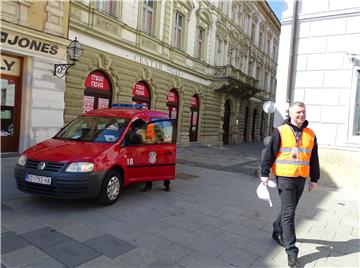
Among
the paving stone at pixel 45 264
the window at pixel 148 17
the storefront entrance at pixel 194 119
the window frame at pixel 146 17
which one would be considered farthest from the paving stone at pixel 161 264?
the storefront entrance at pixel 194 119

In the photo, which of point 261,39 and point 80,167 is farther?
point 261,39

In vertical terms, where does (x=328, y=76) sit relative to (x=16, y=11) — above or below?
below

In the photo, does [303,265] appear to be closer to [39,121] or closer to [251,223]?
[251,223]

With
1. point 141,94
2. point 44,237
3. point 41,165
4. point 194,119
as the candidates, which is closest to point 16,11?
point 41,165

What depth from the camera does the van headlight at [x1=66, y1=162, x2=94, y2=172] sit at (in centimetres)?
505

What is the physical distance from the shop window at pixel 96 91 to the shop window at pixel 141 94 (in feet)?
5.37

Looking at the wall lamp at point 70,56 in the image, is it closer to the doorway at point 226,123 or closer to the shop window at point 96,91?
the shop window at point 96,91

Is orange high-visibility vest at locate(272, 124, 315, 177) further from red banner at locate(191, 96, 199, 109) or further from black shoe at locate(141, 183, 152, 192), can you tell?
red banner at locate(191, 96, 199, 109)

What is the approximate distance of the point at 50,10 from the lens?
403 inches

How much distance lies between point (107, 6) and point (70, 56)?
11.8 ft

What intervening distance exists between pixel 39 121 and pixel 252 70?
24287 millimetres

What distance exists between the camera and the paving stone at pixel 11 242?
12.0ft

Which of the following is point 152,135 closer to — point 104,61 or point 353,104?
point 353,104

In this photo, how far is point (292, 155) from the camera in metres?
3.76
